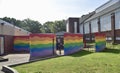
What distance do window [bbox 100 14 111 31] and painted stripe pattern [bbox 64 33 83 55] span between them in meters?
11.7

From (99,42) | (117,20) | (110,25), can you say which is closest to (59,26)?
(110,25)

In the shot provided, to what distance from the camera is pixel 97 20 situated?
42438mm

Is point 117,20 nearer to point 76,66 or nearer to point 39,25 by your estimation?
point 76,66

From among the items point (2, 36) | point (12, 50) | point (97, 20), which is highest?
point (97, 20)

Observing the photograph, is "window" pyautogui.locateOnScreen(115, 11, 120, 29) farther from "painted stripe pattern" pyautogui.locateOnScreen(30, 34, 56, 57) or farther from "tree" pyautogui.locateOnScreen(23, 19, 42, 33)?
"tree" pyautogui.locateOnScreen(23, 19, 42, 33)

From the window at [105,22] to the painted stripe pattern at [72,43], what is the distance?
11715 mm

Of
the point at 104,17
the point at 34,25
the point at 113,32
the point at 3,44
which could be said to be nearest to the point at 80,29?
the point at 104,17

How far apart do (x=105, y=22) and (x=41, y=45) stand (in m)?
19.7

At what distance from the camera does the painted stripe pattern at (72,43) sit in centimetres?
2262

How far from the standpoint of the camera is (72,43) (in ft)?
77.6

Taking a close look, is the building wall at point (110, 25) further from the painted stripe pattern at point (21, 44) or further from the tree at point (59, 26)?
the tree at point (59, 26)

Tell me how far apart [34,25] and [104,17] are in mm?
66768

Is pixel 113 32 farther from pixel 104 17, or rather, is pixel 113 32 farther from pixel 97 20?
pixel 97 20

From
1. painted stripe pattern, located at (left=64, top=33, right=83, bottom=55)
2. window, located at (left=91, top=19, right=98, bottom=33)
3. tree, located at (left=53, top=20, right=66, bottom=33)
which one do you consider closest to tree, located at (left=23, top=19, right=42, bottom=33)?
tree, located at (left=53, top=20, right=66, bottom=33)
